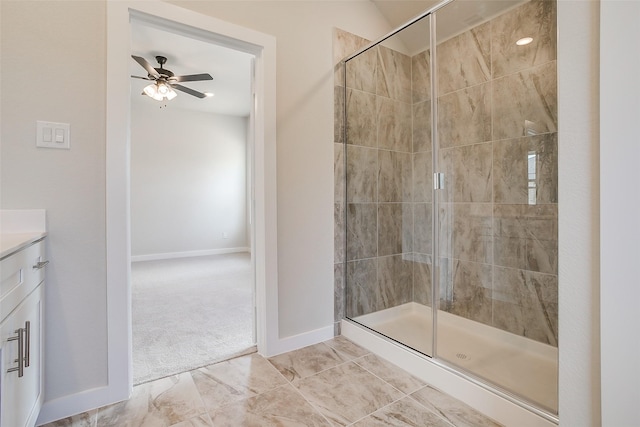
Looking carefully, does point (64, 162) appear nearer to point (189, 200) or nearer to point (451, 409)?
point (451, 409)

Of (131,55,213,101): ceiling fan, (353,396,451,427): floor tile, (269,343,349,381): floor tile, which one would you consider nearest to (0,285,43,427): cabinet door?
(269,343,349,381): floor tile

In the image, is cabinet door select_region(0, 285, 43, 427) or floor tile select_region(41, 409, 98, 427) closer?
cabinet door select_region(0, 285, 43, 427)

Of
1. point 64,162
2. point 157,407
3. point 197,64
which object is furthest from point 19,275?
point 197,64

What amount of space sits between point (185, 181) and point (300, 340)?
4.47 meters

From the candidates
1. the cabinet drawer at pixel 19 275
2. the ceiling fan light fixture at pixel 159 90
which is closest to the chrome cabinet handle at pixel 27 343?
the cabinet drawer at pixel 19 275

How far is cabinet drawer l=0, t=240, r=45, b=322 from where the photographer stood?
891 millimetres

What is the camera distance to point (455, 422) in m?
1.37

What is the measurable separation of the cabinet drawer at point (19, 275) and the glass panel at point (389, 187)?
1774 millimetres

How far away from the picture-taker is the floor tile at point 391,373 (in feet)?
5.41

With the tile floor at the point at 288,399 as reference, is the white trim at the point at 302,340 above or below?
above

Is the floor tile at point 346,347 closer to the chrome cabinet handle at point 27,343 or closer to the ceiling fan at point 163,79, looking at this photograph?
the chrome cabinet handle at point 27,343
